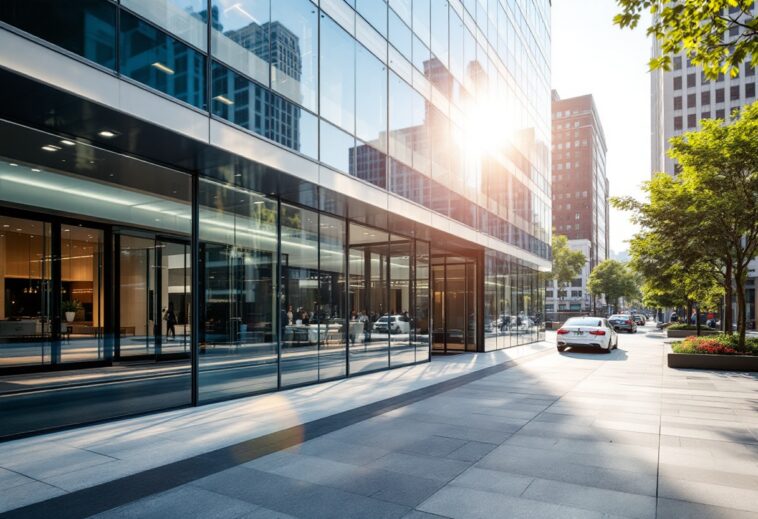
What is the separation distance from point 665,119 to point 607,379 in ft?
247

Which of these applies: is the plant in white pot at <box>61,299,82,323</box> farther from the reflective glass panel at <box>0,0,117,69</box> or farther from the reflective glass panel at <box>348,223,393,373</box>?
the reflective glass panel at <box>0,0,117,69</box>

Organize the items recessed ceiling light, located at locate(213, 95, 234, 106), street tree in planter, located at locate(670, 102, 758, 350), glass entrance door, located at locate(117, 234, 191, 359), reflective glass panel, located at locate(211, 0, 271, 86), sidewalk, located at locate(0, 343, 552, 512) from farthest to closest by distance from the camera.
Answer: glass entrance door, located at locate(117, 234, 191, 359) → street tree in planter, located at locate(670, 102, 758, 350) → reflective glass panel, located at locate(211, 0, 271, 86) → recessed ceiling light, located at locate(213, 95, 234, 106) → sidewalk, located at locate(0, 343, 552, 512)

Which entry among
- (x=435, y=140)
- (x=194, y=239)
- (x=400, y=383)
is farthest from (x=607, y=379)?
(x=194, y=239)

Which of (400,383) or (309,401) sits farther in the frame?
(400,383)

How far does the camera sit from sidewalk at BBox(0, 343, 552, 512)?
5.73 meters

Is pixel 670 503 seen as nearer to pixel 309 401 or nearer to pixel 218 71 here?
pixel 309 401

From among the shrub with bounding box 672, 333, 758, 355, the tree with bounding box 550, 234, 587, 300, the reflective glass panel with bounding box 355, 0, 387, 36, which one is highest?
the reflective glass panel with bounding box 355, 0, 387, 36

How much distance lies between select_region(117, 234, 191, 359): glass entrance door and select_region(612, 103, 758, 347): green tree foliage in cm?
1605

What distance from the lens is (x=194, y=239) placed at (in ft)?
32.5

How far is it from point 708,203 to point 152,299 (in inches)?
713

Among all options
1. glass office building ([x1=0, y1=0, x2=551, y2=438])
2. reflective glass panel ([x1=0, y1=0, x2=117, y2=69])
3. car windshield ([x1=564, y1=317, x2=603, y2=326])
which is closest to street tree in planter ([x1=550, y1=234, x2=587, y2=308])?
car windshield ([x1=564, y1=317, x2=603, y2=326])

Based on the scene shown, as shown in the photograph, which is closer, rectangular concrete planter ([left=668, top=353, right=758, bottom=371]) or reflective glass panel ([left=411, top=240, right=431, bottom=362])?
rectangular concrete planter ([left=668, top=353, right=758, bottom=371])

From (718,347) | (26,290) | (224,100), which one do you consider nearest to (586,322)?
(718,347)

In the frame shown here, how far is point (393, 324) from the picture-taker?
16672mm
